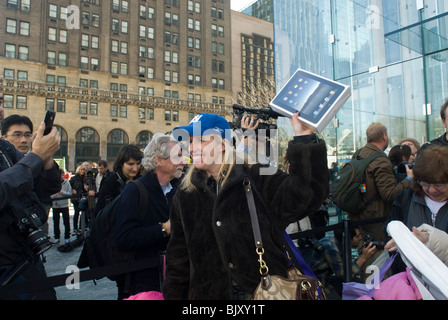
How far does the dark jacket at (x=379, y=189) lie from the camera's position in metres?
3.54

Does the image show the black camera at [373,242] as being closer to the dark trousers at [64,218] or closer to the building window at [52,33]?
the dark trousers at [64,218]

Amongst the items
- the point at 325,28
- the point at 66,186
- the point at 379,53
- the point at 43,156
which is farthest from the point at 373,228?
the point at 66,186

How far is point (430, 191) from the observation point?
7.19ft

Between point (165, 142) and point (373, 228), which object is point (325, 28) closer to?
point (373, 228)

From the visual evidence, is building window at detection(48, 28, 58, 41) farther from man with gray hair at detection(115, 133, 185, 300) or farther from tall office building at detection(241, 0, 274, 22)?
man with gray hair at detection(115, 133, 185, 300)

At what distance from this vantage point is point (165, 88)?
51312 mm

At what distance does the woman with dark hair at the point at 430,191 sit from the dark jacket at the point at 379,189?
1.24 meters

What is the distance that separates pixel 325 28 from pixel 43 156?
775cm

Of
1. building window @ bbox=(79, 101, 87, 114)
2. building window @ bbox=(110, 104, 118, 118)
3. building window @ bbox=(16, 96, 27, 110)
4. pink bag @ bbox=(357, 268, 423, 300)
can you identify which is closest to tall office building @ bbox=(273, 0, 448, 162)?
pink bag @ bbox=(357, 268, 423, 300)

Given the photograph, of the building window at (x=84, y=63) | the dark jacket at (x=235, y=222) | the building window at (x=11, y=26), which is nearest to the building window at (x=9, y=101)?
the building window at (x=11, y=26)

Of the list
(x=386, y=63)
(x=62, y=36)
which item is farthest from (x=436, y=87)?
(x=62, y=36)

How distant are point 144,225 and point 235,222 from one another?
123 centimetres

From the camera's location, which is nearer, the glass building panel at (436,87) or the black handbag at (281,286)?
the black handbag at (281,286)
